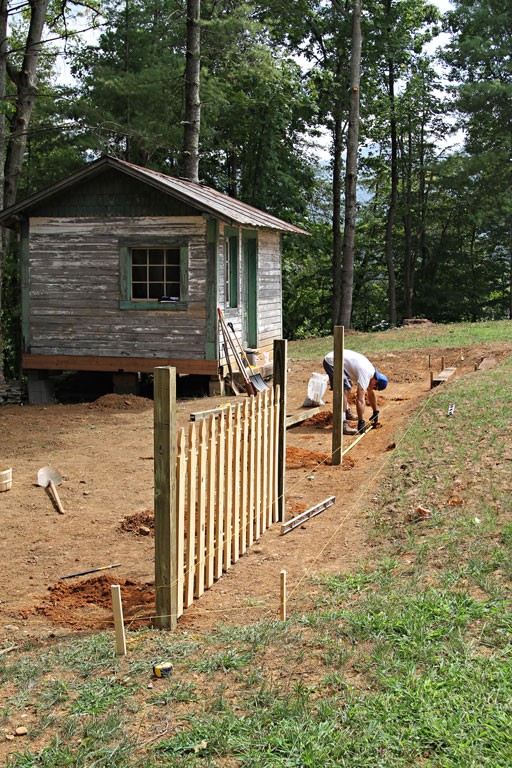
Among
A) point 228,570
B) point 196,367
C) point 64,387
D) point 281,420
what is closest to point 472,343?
point 196,367

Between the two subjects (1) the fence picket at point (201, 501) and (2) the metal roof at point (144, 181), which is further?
(2) the metal roof at point (144, 181)

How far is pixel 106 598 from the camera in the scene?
6.34 meters

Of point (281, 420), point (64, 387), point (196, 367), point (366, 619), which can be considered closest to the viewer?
point (366, 619)

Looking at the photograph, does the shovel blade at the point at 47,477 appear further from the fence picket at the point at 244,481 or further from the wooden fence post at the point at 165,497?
the wooden fence post at the point at 165,497

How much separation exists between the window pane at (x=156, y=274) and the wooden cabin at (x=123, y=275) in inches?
0.8

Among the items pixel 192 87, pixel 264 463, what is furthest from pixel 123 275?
pixel 264 463

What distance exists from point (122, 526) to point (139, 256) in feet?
31.5

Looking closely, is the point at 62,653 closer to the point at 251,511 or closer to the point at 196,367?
the point at 251,511

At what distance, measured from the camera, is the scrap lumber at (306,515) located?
7.47 m

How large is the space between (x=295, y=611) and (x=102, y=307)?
12.4 metres

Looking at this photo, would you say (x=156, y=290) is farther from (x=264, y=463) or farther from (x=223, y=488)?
(x=223, y=488)

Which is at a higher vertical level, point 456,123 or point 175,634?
point 456,123

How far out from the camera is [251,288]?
62.4 feet

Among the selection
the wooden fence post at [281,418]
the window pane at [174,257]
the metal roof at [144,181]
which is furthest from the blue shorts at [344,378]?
the window pane at [174,257]
